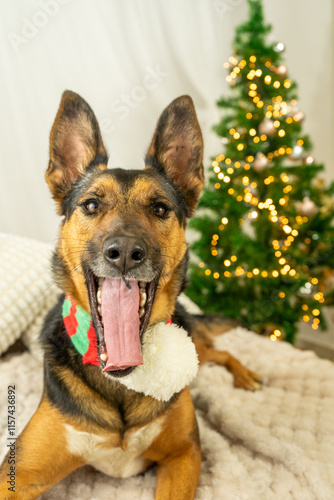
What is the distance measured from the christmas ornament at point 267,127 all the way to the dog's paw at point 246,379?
6.62 feet

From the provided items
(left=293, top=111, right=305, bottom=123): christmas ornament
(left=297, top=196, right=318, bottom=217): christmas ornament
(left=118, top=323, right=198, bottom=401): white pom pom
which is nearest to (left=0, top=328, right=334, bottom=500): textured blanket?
(left=118, top=323, right=198, bottom=401): white pom pom

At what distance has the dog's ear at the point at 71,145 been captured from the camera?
1.89m

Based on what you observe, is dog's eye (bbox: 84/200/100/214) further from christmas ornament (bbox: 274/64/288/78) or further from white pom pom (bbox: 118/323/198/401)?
christmas ornament (bbox: 274/64/288/78)

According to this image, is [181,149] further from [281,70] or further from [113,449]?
Result: [281,70]

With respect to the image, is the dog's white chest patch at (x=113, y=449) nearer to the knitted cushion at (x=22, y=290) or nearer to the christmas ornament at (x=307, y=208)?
the knitted cushion at (x=22, y=290)

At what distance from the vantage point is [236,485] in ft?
5.59

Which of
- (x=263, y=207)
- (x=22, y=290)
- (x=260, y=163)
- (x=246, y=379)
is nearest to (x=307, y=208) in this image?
(x=263, y=207)

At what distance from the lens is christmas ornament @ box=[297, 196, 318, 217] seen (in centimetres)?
357

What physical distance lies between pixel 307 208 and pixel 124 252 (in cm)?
260

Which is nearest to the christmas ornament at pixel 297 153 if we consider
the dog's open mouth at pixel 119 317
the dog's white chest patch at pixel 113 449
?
the dog's open mouth at pixel 119 317

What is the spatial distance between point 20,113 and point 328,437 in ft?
12.0

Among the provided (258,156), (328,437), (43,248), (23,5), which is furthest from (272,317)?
(23,5)

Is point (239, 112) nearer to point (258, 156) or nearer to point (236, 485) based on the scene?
point (258, 156)

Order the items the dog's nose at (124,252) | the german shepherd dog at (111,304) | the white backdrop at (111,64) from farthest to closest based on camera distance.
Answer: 1. the white backdrop at (111,64)
2. the german shepherd dog at (111,304)
3. the dog's nose at (124,252)
